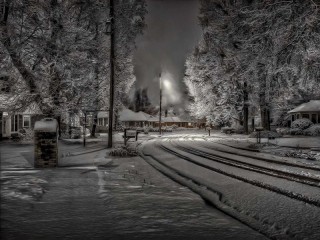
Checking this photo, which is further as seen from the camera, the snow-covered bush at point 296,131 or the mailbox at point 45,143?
the snow-covered bush at point 296,131

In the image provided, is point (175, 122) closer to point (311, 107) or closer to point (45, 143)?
point (311, 107)

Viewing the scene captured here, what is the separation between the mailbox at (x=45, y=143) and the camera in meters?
11.5

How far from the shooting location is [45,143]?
11.6 m

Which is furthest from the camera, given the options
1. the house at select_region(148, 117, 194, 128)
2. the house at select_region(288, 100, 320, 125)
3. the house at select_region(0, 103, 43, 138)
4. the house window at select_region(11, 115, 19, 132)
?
the house at select_region(148, 117, 194, 128)

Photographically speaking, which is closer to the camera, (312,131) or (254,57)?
(254,57)

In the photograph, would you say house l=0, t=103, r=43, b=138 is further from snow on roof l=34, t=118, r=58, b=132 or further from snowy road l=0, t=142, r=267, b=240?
snowy road l=0, t=142, r=267, b=240

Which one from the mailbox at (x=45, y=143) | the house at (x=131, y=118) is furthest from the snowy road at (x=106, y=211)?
the house at (x=131, y=118)

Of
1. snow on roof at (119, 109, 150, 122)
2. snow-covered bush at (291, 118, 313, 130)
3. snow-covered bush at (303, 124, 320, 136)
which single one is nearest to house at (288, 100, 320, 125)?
snow-covered bush at (291, 118, 313, 130)

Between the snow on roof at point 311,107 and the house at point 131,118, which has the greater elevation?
the snow on roof at point 311,107

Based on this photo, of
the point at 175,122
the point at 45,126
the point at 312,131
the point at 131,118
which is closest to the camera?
the point at 45,126

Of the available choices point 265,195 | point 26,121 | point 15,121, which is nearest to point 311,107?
point 26,121

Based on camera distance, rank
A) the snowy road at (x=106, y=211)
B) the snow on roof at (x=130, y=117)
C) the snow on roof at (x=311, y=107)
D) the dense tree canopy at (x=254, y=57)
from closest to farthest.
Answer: the snowy road at (x=106, y=211), the dense tree canopy at (x=254, y=57), the snow on roof at (x=311, y=107), the snow on roof at (x=130, y=117)

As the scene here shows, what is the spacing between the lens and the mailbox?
11.5 m

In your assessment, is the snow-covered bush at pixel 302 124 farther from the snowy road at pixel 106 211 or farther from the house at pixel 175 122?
the house at pixel 175 122
